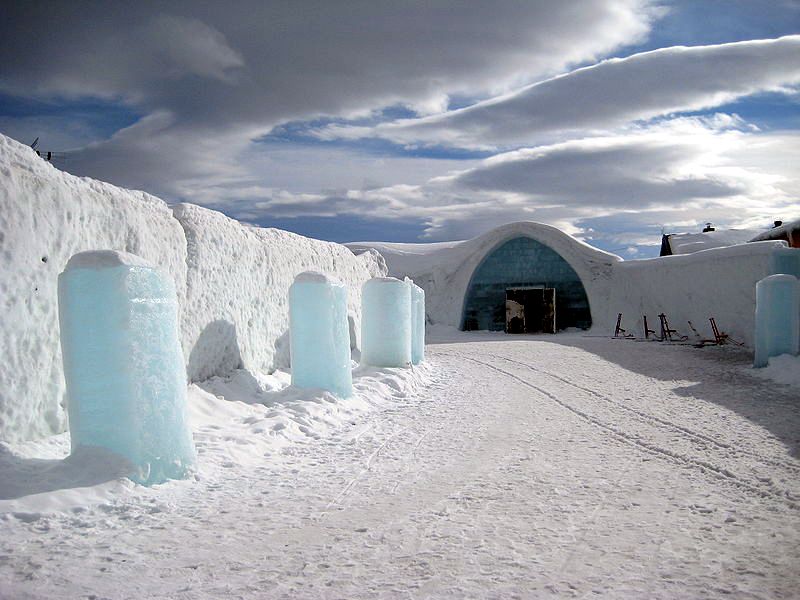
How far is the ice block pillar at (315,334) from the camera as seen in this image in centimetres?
740

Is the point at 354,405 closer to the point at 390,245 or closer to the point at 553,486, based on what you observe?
the point at 553,486

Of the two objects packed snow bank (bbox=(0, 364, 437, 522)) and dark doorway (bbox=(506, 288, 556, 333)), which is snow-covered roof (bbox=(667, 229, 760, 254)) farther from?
packed snow bank (bbox=(0, 364, 437, 522))

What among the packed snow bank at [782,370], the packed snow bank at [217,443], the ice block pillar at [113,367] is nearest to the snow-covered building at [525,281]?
the packed snow bank at [782,370]

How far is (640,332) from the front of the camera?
2078 centimetres

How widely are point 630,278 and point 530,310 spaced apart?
12.5 feet

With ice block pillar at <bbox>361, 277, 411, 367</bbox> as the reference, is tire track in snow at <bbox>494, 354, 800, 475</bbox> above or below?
below

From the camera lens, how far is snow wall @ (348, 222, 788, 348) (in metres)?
15.9

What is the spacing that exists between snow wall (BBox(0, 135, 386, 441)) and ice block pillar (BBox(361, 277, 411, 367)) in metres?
1.29

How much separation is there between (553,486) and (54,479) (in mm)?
3324

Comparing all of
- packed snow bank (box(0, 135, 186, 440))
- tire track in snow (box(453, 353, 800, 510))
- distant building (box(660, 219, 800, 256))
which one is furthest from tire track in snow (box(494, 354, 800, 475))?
distant building (box(660, 219, 800, 256))

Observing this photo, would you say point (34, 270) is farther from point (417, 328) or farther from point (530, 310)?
point (530, 310)

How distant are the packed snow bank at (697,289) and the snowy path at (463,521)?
990cm

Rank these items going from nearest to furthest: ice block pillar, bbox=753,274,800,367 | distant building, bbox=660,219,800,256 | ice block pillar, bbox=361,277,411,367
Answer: ice block pillar, bbox=361,277,411,367, ice block pillar, bbox=753,274,800,367, distant building, bbox=660,219,800,256

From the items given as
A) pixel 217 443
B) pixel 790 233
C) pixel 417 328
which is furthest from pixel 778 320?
pixel 217 443
